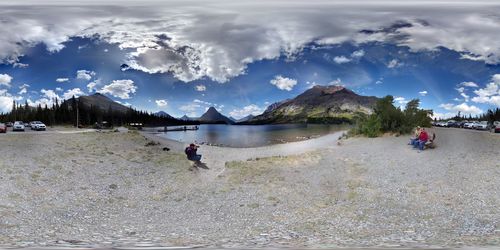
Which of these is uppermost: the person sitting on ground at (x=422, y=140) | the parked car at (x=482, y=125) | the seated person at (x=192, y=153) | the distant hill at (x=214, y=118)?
the distant hill at (x=214, y=118)

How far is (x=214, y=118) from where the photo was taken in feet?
13.7

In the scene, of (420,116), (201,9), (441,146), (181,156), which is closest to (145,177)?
(181,156)

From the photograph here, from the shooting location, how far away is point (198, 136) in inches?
201

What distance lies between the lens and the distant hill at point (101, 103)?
4.13 m

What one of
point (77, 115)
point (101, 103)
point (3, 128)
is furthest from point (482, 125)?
point (3, 128)

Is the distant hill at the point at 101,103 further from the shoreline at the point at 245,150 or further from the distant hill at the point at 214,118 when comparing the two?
the shoreline at the point at 245,150

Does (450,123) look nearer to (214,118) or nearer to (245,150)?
(214,118)

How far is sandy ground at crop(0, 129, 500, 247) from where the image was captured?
5.50 meters

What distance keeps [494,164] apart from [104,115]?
5.34 metres

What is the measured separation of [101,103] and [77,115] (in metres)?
0.35

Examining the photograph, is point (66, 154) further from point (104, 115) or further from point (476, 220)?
point (476, 220)

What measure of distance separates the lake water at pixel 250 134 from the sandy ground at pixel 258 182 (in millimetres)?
366

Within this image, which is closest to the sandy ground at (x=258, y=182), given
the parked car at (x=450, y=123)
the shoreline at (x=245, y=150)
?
the shoreline at (x=245, y=150)

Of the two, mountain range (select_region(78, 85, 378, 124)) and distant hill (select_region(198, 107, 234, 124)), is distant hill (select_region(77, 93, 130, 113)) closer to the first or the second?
mountain range (select_region(78, 85, 378, 124))
